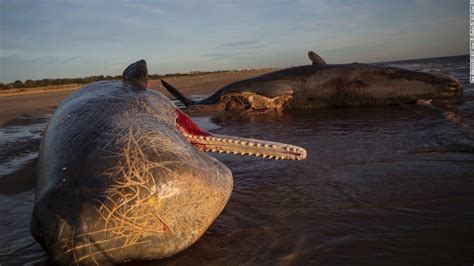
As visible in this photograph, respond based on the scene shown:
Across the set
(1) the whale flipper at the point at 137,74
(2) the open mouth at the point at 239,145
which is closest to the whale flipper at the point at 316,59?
Result: (1) the whale flipper at the point at 137,74

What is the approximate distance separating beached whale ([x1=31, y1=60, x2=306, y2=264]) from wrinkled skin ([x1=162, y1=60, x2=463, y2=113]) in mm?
8094

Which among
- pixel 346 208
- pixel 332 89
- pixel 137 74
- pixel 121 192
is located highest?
pixel 137 74

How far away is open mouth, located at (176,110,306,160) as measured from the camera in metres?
3.50

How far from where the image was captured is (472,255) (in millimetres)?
2438

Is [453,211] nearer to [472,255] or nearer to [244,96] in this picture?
[472,255]

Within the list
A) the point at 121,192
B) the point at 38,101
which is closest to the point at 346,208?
the point at 121,192

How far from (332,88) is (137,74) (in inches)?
277

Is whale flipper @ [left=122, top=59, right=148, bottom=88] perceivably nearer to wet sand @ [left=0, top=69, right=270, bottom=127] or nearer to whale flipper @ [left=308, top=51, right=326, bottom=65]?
whale flipper @ [left=308, top=51, right=326, bottom=65]

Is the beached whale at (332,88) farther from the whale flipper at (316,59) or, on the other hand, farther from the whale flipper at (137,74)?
the whale flipper at (137,74)

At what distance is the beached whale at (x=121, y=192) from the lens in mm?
2227

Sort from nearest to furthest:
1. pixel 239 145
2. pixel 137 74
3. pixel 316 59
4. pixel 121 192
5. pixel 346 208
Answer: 1. pixel 121 192
2. pixel 346 208
3. pixel 239 145
4. pixel 137 74
5. pixel 316 59

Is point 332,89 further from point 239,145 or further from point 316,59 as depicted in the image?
point 239,145

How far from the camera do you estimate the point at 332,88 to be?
35.2 feet

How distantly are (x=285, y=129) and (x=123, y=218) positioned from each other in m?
5.78
